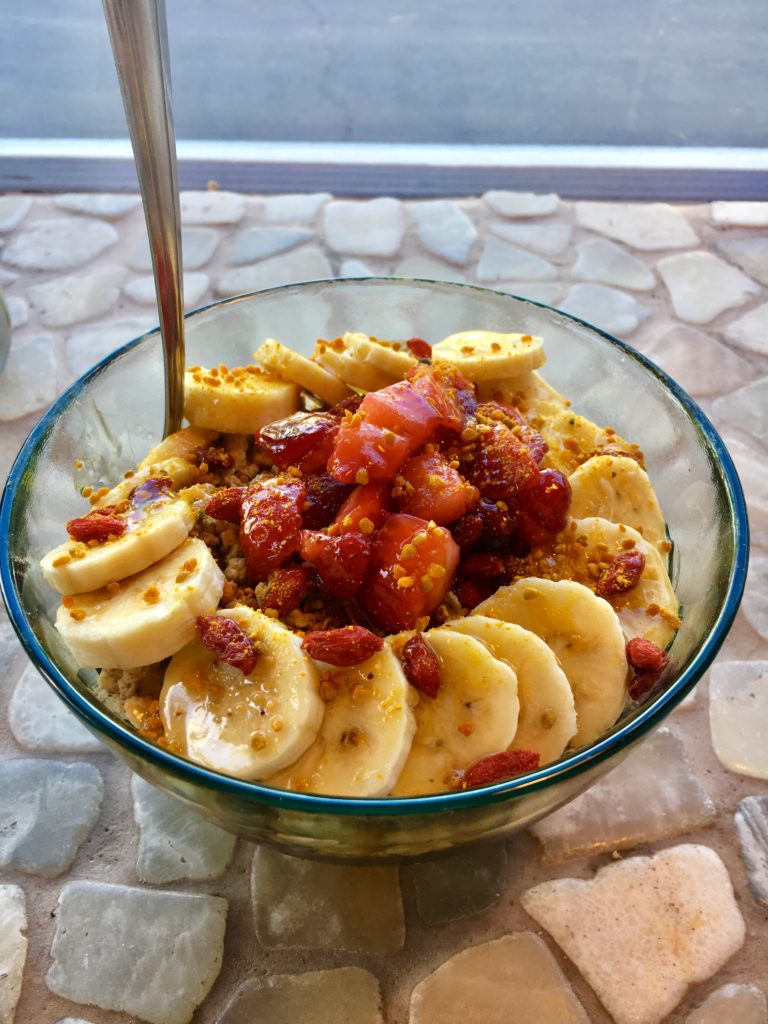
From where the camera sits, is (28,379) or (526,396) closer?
(526,396)

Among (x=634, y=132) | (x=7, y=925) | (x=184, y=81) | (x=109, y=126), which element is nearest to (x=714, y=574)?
(x=7, y=925)

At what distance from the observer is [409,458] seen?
1.30m

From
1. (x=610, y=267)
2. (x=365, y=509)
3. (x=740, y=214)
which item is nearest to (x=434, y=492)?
(x=365, y=509)

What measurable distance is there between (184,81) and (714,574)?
323 centimetres

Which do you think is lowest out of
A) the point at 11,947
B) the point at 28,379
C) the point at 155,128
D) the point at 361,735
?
the point at 11,947

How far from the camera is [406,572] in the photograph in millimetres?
1172

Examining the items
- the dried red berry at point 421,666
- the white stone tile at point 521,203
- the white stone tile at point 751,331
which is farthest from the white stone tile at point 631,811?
the white stone tile at point 521,203

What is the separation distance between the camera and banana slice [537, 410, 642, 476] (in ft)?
4.87

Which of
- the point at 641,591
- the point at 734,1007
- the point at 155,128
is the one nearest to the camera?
the point at 155,128

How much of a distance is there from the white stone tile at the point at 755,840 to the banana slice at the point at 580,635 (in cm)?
39

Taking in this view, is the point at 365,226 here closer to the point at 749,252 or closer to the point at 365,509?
the point at 749,252

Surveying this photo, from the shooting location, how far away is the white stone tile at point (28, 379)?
6.95 ft

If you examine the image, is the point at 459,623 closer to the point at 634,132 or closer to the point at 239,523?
the point at 239,523

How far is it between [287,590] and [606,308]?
5.02ft
